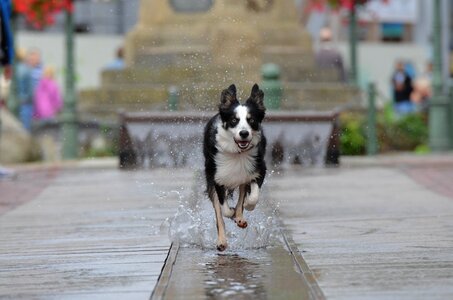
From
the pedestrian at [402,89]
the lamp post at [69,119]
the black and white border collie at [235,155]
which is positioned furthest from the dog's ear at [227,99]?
the pedestrian at [402,89]

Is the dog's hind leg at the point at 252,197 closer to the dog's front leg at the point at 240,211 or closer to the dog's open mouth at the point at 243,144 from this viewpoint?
the dog's front leg at the point at 240,211

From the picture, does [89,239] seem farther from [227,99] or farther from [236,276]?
[236,276]

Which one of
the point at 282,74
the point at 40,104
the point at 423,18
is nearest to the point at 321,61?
the point at 282,74

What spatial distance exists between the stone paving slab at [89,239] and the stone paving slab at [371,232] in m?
1.08

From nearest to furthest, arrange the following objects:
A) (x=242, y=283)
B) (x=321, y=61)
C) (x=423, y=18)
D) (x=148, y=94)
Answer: (x=242, y=283), (x=148, y=94), (x=321, y=61), (x=423, y=18)

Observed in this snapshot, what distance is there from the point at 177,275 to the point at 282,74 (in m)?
18.6

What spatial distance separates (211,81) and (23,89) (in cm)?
499

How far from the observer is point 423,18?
4088 cm

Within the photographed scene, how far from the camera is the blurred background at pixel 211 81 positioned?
2348 centimetres

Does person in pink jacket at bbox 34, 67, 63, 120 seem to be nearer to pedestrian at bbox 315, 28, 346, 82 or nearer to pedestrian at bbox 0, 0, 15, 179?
pedestrian at bbox 315, 28, 346, 82

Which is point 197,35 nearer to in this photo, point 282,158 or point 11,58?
point 282,158

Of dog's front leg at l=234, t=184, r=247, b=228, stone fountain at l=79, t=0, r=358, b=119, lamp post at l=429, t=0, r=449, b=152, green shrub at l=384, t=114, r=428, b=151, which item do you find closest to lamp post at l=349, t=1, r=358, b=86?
stone fountain at l=79, t=0, r=358, b=119

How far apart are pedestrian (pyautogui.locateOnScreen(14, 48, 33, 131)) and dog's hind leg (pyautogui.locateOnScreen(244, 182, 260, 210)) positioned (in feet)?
58.3

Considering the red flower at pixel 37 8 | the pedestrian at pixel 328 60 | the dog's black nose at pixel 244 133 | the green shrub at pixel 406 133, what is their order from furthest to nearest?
the pedestrian at pixel 328 60 → the red flower at pixel 37 8 → the green shrub at pixel 406 133 → the dog's black nose at pixel 244 133
